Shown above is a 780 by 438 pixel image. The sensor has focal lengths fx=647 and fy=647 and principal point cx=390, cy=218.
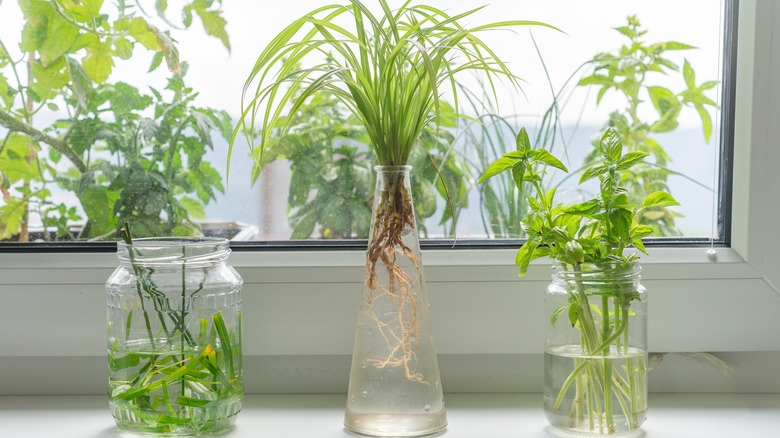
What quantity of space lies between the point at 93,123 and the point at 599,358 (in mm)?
735

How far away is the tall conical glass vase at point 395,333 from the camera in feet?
2.23

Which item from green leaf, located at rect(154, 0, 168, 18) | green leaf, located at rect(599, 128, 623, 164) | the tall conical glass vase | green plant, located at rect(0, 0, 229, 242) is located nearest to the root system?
the tall conical glass vase

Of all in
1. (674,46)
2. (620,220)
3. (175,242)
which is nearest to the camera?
(620,220)

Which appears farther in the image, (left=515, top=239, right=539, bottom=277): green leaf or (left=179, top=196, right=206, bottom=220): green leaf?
(left=179, top=196, right=206, bottom=220): green leaf

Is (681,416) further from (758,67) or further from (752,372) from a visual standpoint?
(758,67)

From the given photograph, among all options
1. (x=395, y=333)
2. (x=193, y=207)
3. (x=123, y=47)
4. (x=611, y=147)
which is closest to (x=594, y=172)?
(x=611, y=147)

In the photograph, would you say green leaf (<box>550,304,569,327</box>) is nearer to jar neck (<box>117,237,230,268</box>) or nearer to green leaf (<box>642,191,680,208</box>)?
green leaf (<box>642,191,680,208</box>)

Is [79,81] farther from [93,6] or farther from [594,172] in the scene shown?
[594,172]

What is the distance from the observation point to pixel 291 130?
91cm

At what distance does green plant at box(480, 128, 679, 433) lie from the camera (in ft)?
2.22

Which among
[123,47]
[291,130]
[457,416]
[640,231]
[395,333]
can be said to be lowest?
[457,416]

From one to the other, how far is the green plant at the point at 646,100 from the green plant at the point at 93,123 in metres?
0.54

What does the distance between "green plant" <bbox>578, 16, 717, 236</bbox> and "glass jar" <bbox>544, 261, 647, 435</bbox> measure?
24cm

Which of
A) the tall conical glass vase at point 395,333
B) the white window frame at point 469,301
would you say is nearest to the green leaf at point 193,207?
the white window frame at point 469,301
